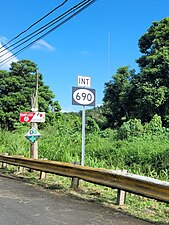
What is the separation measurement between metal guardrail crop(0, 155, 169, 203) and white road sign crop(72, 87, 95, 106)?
1.71 m

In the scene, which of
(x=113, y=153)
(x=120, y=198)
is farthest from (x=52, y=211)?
(x=113, y=153)

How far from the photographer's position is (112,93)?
31.1 metres

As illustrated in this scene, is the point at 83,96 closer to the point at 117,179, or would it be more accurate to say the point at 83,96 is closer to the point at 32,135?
the point at 117,179

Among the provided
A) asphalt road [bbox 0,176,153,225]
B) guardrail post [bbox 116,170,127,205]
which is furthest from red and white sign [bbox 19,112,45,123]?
guardrail post [bbox 116,170,127,205]

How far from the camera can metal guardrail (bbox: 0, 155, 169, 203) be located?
6094mm

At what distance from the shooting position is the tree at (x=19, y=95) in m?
36.0

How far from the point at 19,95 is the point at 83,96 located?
28.4 meters

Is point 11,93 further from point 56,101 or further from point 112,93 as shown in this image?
point 112,93

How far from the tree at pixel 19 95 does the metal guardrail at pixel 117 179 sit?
25.6 meters

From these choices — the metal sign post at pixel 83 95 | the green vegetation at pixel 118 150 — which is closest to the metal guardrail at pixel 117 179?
the metal sign post at pixel 83 95

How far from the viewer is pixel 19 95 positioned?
36.7m

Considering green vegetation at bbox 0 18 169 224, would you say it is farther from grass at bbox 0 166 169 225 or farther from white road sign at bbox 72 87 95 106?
white road sign at bbox 72 87 95 106

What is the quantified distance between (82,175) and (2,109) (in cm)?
2919

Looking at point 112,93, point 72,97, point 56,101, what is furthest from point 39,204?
point 56,101
